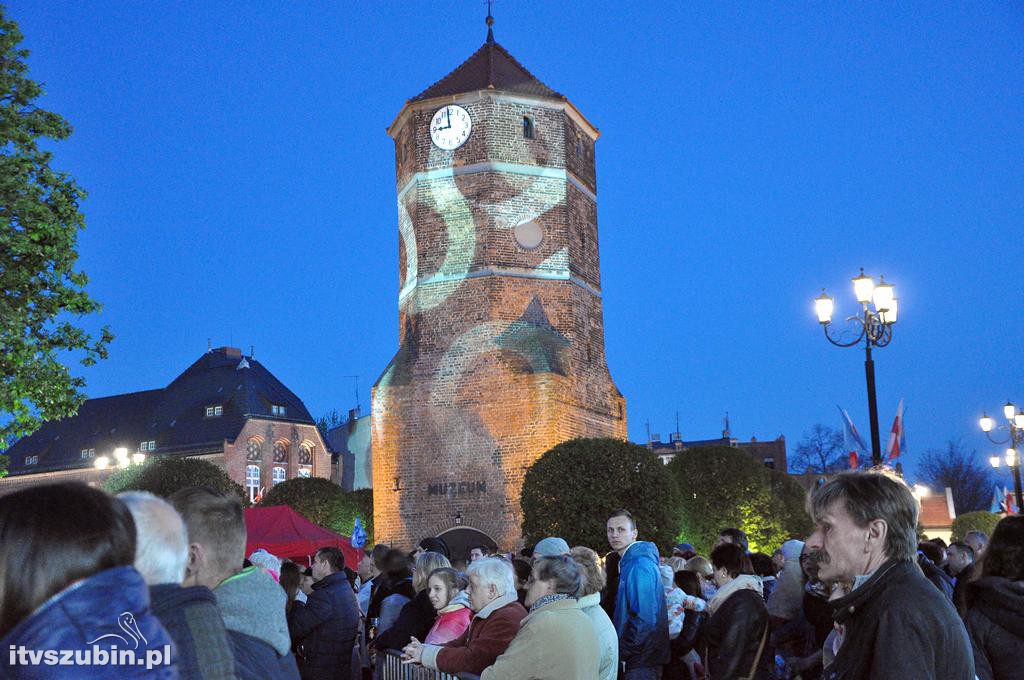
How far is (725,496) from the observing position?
3319 centimetres

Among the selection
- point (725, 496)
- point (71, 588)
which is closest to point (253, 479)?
point (725, 496)

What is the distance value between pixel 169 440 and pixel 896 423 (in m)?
51.4

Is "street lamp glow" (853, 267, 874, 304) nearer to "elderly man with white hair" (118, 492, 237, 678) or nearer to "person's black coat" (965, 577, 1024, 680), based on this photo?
"person's black coat" (965, 577, 1024, 680)

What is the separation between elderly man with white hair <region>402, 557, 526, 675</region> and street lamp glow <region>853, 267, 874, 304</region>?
10791mm

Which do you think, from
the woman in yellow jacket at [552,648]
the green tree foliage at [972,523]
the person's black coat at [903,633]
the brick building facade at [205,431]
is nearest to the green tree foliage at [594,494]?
the green tree foliage at [972,523]

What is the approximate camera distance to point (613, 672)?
6.23m

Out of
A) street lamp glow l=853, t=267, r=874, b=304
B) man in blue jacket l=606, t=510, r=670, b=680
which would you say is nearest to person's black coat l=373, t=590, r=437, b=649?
man in blue jacket l=606, t=510, r=670, b=680

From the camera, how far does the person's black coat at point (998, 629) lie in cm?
471

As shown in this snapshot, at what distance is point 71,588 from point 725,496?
107ft

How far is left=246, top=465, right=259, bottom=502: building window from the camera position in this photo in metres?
57.3

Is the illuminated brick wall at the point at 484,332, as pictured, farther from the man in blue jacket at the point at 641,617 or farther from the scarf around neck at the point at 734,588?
the scarf around neck at the point at 734,588

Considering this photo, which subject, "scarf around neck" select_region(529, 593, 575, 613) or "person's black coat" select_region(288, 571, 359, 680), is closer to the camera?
"scarf around neck" select_region(529, 593, 575, 613)

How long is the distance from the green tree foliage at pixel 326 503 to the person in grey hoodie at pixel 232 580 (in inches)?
1242

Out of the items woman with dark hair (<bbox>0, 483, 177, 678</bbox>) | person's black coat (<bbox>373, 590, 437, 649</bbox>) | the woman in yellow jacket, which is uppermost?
woman with dark hair (<bbox>0, 483, 177, 678</bbox>)
